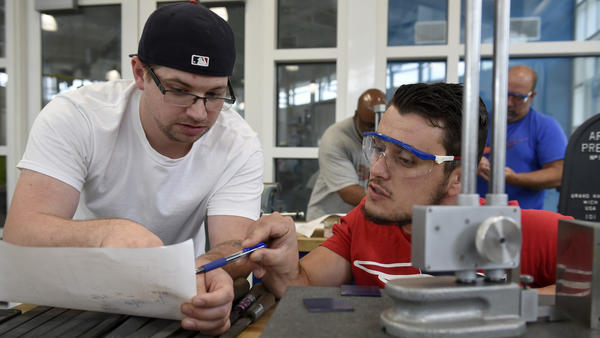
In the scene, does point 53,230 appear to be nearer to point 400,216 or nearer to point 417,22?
point 400,216

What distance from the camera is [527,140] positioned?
2.60 meters

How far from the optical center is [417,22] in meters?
3.54

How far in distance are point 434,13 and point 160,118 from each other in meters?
2.89

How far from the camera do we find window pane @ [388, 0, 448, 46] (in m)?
3.51

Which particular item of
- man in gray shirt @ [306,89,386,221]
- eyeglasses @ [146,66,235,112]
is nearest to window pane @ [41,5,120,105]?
man in gray shirt @ [306,89,386,221]

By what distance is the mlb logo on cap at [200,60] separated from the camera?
3.98 feet

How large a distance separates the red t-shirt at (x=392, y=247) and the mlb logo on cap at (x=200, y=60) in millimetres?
676

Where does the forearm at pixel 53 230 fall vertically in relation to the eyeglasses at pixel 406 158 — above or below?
below

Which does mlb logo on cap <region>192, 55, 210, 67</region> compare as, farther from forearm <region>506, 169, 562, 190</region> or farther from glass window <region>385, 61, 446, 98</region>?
Result: glass window <region>385, 61, 446, 98</region>

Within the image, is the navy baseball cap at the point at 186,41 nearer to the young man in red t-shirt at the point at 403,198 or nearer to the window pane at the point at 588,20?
the young man in red t-shirt at the point at 403,198

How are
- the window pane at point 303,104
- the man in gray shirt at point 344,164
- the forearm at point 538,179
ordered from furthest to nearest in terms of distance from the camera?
1. the window pane at point 303,104
2. the man in gray shirt at point 344,164
3. the forearm at point 538,179

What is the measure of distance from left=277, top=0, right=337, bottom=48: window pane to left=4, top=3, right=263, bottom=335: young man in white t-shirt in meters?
2.19

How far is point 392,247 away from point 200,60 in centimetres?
78

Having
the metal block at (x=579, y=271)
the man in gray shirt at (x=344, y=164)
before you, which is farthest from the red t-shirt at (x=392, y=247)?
the man in gray shirt at (x=344, y=164)
